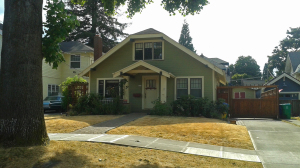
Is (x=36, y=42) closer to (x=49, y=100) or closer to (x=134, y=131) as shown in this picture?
(x=134, y=131)

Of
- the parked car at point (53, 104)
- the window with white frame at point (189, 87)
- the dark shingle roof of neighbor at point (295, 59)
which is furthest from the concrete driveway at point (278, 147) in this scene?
the dark shingle roof of neighbor at point (295, 59)

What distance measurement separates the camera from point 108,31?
40281 mm

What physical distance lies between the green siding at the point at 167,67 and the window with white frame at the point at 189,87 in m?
0.33

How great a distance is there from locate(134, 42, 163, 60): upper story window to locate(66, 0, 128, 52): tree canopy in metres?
22.9

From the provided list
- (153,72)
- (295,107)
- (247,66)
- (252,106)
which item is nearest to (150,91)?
(153,72)

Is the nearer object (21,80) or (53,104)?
(21,80)

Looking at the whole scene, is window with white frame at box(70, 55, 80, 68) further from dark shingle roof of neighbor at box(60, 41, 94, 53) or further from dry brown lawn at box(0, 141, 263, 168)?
dry brown lawn at box(0, 141, 263, 168)

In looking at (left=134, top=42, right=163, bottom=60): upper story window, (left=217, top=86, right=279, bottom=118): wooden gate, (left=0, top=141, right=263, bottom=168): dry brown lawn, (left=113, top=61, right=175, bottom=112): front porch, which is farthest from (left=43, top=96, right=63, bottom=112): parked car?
(left=0, top=141, right=263, bottom=168): dry brown lawn

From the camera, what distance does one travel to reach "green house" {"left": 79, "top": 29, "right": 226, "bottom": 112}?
53.7 feet

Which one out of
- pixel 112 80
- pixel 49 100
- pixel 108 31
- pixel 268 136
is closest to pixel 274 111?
pixel 268 136

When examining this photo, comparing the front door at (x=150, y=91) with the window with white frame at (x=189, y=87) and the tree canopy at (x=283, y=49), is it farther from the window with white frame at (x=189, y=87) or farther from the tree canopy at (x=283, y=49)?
the tree canopy at (x=283, y=49)

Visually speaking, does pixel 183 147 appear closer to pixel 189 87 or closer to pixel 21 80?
pixel 21 80

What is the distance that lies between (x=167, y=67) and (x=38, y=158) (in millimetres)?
12436

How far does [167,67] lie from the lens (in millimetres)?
17109
